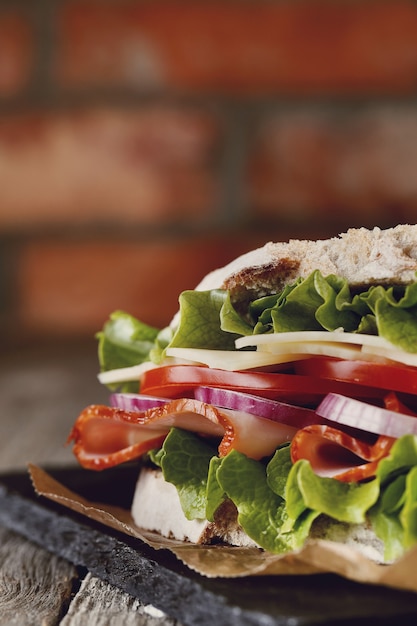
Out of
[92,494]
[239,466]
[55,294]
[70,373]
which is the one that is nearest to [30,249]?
[55,294]

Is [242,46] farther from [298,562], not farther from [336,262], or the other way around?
[298,562]

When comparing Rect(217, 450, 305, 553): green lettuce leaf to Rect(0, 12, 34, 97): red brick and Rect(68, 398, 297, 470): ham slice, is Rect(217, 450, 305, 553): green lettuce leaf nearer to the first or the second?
Rect(68, 398, 297, 470): ham slice

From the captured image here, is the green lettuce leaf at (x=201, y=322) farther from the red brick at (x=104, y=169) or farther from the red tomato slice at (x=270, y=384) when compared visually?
the red brick at (x=104, y=169)

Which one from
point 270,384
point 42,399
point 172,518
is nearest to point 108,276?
point 42,399

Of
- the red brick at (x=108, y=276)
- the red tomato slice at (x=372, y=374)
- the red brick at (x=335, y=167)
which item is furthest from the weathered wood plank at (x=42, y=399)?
the red brick at (x=335, y=167)

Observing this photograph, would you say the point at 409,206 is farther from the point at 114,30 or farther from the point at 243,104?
the point at 114,30
